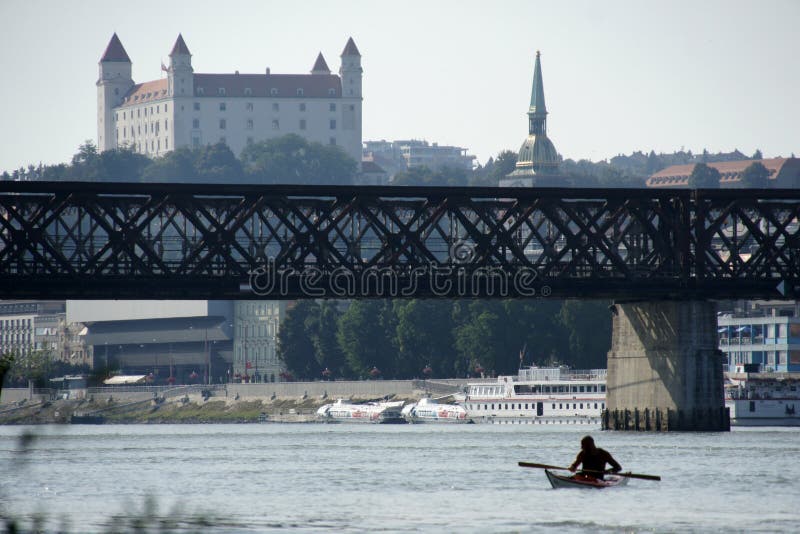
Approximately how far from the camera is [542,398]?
15688 centimetres

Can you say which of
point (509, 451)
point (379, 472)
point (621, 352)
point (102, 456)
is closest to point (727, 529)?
point (379, 472)

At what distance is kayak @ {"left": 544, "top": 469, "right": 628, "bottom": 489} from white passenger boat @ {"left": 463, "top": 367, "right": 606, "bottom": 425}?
93.7 m

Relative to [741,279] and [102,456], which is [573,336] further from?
[102,456]

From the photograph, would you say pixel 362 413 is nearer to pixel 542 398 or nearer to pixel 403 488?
pixel 542 398

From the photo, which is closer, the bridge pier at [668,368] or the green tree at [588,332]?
the bridge pier at [668,368]

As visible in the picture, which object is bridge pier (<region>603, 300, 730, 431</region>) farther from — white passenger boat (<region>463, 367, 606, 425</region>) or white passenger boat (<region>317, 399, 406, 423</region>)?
white passenger boat (<region>317, 399, 406, 423</region>)

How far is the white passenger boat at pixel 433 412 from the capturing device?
165m

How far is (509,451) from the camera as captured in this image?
87.0 m

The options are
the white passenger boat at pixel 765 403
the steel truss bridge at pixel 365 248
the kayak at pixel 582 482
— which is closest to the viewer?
the kayak at pixel 582 482

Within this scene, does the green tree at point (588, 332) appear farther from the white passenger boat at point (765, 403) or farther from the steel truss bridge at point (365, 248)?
the steel truss bridge at point (365, 248)

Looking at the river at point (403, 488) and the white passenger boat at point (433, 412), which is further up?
the river at point (403, 488)

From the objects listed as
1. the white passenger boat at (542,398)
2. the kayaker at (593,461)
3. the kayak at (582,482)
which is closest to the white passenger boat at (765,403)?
the white passenger boat at (542,398)

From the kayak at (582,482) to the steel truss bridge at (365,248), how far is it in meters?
37.8

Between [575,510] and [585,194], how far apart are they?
5037 centimetres
